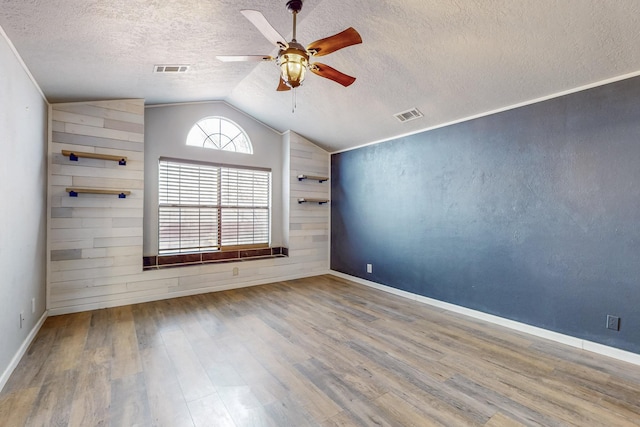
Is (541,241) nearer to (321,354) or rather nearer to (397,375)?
(397,375)

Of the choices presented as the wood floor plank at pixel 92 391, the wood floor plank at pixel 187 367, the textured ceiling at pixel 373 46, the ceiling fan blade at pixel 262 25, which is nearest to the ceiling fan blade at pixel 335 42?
the ceiling fan blade at pixel 262 25

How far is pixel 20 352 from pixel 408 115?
185 inches

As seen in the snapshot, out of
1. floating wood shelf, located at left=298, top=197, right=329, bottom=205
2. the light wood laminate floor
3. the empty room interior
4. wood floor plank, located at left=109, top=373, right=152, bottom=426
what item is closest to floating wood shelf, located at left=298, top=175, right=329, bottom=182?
floating wood shelf, located at left=298, top=197, right=329, bottom=205

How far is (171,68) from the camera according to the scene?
314 centimetres

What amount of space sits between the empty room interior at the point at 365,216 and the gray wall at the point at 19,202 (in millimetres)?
31

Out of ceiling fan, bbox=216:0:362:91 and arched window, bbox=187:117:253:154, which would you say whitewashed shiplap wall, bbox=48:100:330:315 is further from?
ceiling fan, bbox=216:0:362:91

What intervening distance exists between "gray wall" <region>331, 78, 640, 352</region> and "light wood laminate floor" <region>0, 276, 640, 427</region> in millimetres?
414

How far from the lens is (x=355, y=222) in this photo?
5.17 meters

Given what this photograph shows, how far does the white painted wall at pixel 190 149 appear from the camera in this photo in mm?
4215

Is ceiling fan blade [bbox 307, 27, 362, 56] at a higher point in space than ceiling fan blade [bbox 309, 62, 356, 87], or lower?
higher

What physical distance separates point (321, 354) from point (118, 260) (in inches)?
119

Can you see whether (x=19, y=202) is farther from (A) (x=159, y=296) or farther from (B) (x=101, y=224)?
(A) (x=159, y=296)

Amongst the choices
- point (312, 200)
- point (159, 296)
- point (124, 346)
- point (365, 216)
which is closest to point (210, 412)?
point (124, 346)

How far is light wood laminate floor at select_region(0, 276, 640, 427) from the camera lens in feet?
5.85
